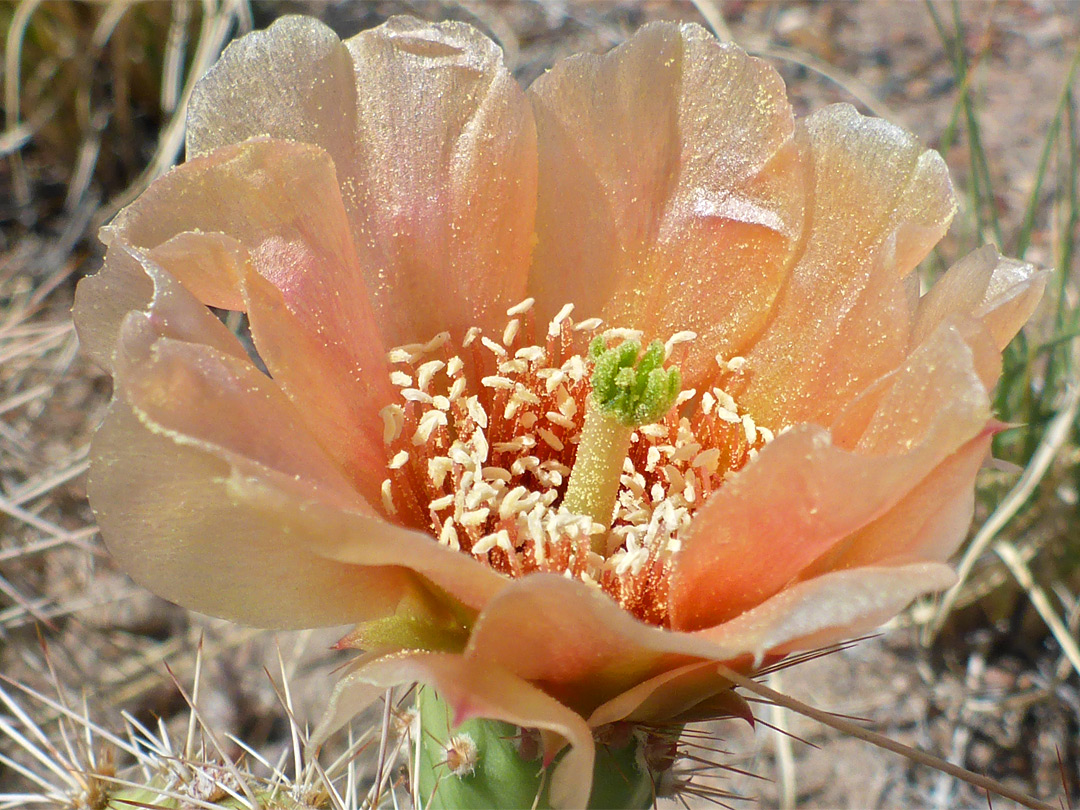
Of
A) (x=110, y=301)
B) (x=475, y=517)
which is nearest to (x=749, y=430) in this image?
(x=475, y=517)

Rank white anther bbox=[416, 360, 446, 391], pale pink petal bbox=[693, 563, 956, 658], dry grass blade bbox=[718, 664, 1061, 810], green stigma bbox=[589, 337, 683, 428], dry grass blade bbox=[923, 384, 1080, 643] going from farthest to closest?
dry grass blade bbox=[923, 384, 1080, 643] < white anther bbox=[416, 360, 446, 391] < green stigma bbox=[589, 337, 683, 428] < dry grass blade bbox=[718, 664, 1061, 810] < pale pink petal bbox=[693, 563, 956, 658]

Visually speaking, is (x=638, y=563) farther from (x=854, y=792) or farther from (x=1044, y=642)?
(x=1044, y=642)

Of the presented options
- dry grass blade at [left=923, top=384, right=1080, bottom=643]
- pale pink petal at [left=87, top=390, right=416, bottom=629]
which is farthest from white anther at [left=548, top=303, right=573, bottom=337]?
dry grass blade at [left=923, top=384, right=1080, bottom=643]

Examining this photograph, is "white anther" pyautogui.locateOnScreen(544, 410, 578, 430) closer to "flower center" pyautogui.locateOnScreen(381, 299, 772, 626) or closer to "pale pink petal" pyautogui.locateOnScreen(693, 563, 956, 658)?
"flower center" pyautogui.locateOnScreen(381, 299, 772, 626)

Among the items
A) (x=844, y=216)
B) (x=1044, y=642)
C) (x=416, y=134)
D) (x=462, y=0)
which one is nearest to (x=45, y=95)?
(x=462, y=0)

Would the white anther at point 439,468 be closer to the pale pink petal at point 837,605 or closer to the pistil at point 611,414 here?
the pistil at point 611,414
